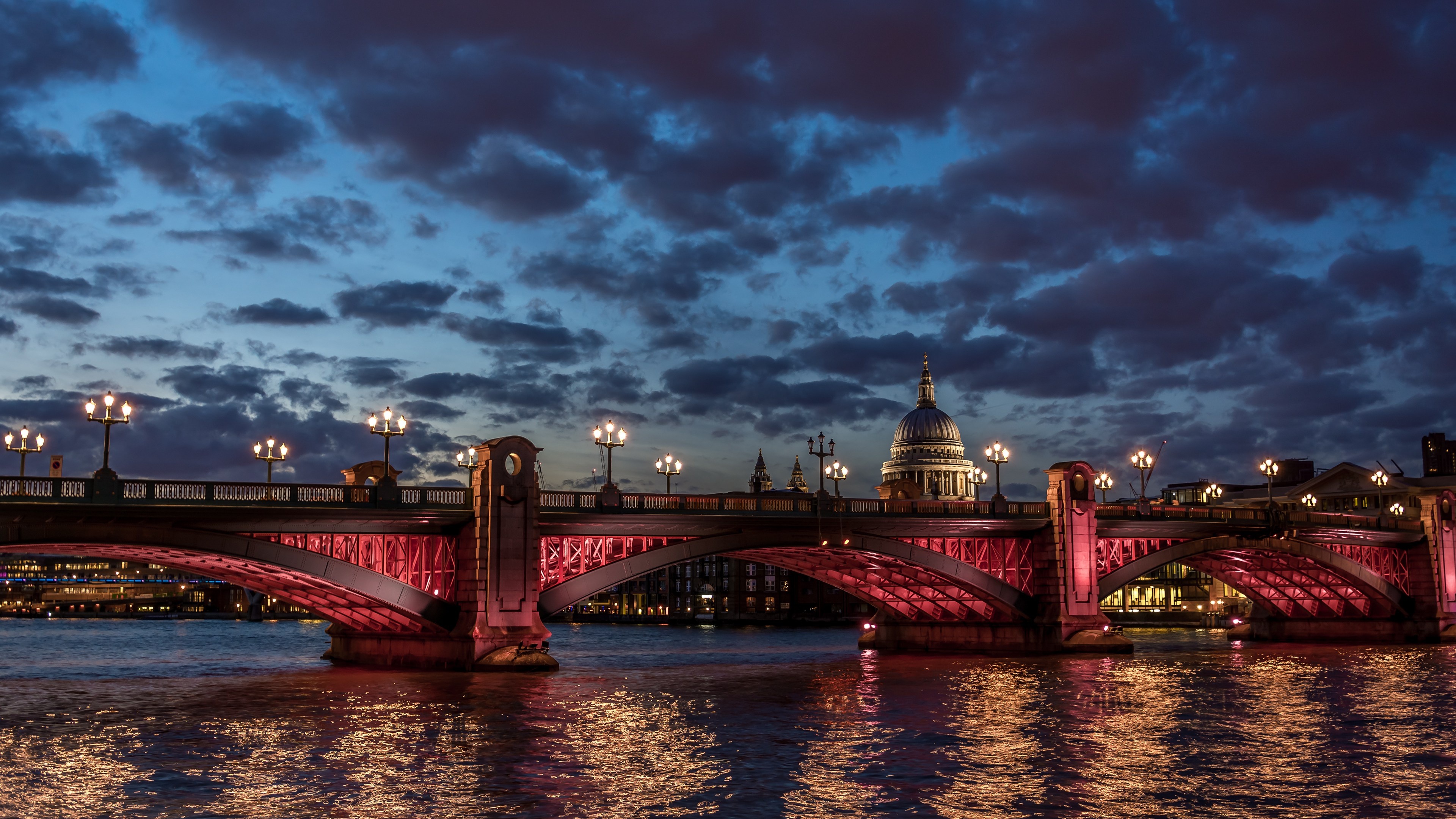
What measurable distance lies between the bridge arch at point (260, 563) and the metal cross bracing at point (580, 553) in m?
5.34

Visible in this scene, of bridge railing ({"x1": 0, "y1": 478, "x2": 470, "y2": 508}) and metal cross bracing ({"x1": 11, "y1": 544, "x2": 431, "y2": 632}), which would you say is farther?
metal cross bracing ({"x1": 11, "y1": 544, "x2": 431, "y2": 632})

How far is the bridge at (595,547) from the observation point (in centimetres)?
5597

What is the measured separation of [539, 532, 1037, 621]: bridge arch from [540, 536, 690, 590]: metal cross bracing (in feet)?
2.62

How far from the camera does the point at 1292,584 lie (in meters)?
106

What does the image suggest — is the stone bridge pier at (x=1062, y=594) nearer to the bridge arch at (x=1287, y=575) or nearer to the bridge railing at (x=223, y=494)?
the bridge arch at (x=1287, y=575)

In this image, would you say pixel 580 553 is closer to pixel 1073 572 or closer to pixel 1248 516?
pixel 1073 572

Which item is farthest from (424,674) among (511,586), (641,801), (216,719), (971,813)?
(971,813)

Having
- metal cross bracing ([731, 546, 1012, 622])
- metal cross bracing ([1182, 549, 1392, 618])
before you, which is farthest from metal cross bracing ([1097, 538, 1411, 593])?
metal cross bracing ([731, 546, 1012, 622])

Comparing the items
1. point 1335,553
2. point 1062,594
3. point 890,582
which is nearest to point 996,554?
point 1062,594

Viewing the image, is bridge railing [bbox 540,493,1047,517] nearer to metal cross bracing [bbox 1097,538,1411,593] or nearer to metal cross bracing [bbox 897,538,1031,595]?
metal cross bracing [bbox 897,538,1031,595]

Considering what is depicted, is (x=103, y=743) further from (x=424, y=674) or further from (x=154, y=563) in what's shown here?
(x=154, y=563)

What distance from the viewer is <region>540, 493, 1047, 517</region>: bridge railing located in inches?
2603

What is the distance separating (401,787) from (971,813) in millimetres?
12277

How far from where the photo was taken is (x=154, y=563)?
6644 cm
